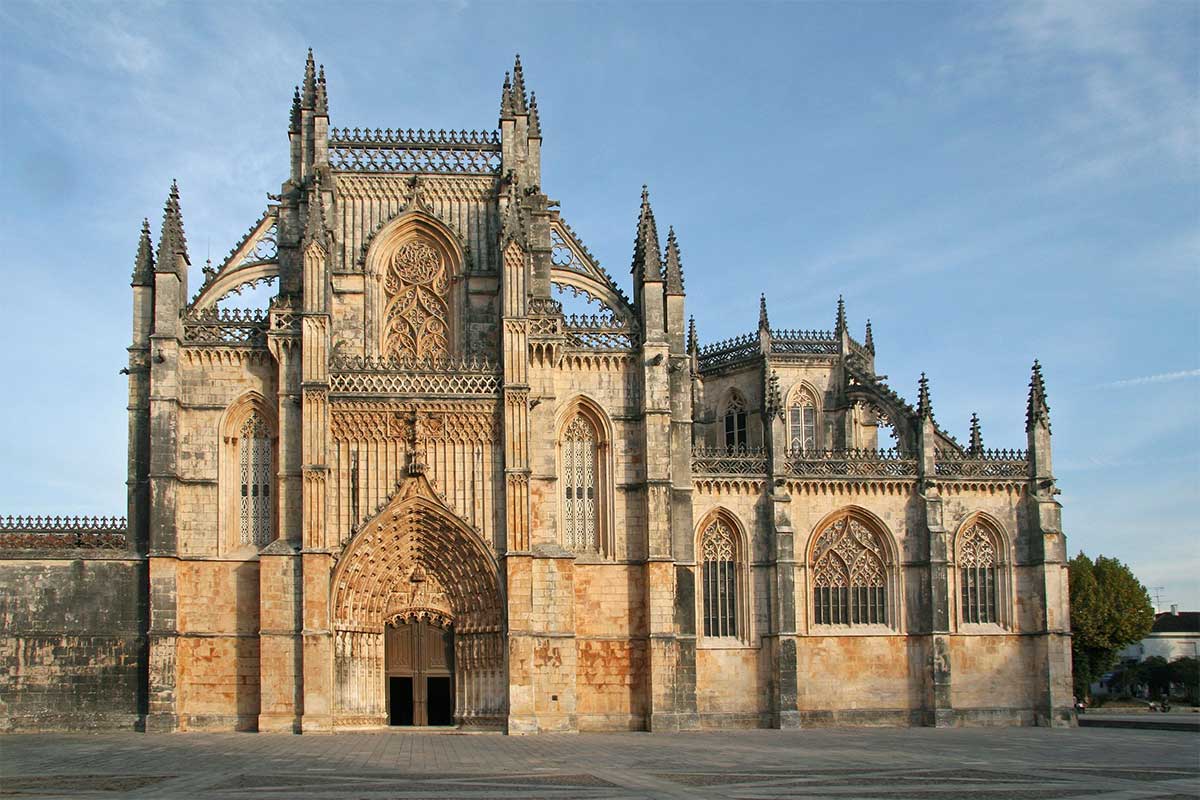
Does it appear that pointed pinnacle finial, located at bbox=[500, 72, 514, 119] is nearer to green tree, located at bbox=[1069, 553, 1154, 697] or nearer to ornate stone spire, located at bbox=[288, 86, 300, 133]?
ornate stone spire, located at bbox=[288, 86, 300, 133]

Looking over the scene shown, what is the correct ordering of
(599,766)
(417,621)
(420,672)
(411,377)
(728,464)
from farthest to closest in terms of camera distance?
1. (728,464)
2. (420,672)
3. (417,621)
4. (411,377)
5. (599,766)

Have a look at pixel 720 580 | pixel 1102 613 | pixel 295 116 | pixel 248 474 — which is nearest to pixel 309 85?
pixel 295 116

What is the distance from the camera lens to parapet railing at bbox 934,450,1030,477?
4631 cm

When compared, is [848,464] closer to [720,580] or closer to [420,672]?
[720,580]

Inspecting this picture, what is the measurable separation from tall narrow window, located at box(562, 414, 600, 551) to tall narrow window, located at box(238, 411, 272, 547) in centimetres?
907

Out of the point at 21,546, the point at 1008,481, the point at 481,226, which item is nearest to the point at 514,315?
the point at 481,226

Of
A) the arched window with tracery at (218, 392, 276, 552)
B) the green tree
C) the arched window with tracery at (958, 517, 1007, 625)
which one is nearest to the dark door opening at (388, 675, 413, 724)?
the arched window with tracery at (218, 392, 276, 552)

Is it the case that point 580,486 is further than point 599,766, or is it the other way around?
point 580,486

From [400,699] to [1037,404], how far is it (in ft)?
79.3

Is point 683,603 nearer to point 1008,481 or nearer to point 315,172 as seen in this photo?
point 1008,481

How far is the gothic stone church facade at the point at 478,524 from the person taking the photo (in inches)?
1508

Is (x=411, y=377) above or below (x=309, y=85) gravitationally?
below

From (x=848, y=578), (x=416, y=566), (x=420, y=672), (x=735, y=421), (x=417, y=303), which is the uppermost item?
(x=417, y=303)

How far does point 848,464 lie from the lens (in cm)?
4566
